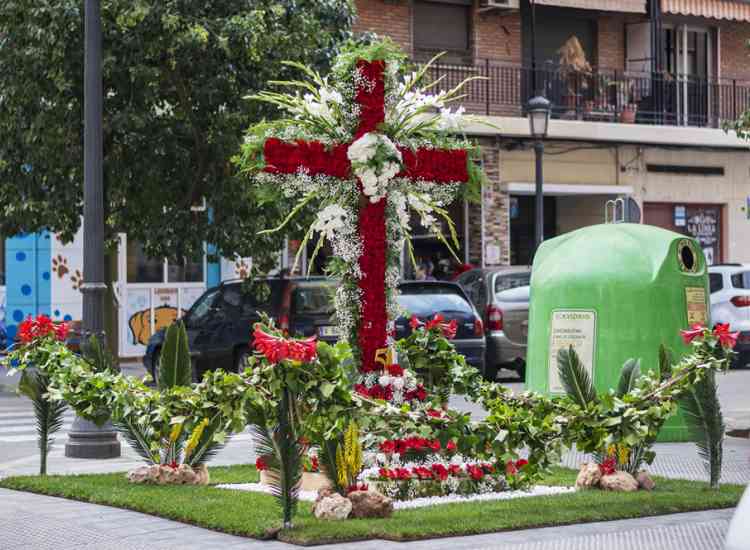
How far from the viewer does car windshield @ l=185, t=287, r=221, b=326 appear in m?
21.7

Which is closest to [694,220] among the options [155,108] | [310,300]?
[310,300]

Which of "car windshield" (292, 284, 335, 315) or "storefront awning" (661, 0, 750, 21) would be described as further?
"storefront awning" (661, 0, 750, 21)

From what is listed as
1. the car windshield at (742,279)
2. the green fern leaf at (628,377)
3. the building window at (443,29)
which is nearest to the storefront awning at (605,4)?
the building window at (443,29)

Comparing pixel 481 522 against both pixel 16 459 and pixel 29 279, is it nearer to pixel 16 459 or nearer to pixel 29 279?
pixel 16 459

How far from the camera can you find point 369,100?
10.7m

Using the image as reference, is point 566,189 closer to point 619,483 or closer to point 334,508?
point 619,483

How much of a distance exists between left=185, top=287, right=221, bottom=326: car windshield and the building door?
14341 millimetres

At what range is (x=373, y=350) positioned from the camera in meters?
10.6

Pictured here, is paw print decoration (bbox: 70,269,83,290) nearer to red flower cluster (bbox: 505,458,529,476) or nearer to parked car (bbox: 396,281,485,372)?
parked car (bbox: 396,281,485,372)

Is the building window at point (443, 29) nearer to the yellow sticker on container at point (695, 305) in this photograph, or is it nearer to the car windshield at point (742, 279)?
the car windshield at point (742, 279)

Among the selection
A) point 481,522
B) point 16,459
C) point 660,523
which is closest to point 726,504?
point 660,523

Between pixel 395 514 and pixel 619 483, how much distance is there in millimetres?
1937

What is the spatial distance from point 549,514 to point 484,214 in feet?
71.8

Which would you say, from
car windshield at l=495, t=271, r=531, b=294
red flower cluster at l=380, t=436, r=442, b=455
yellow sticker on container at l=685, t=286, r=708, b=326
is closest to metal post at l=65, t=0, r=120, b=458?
red flower cluster at l=380, t=436, r=442, b=455
